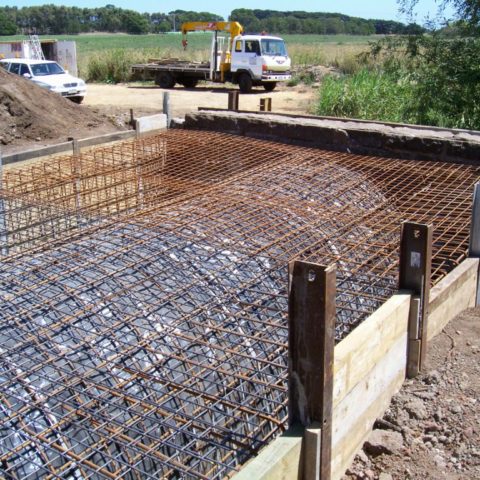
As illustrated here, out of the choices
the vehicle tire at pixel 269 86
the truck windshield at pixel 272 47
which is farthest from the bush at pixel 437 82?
the vehicle tire at pixel 269 86

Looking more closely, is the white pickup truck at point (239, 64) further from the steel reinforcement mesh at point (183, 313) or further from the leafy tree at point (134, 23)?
the leafy tree at point (134, 23)

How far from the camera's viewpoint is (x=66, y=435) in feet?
10.0

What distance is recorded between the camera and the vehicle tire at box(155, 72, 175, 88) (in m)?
33.5

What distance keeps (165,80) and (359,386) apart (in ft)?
104

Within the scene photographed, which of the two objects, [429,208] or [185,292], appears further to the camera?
[429,208]

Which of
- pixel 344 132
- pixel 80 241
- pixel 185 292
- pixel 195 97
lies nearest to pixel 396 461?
pixel 185 292

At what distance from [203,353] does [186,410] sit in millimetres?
390

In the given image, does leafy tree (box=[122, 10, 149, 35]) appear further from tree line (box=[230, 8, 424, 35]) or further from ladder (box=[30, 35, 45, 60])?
ladder (box=[30, 35, 45, 60])

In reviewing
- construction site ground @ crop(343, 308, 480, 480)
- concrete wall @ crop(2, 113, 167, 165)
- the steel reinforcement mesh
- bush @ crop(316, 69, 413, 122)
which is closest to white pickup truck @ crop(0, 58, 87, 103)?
bush @ crop(316, 69, 413, 122)

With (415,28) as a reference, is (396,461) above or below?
below

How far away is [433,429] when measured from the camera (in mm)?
3822

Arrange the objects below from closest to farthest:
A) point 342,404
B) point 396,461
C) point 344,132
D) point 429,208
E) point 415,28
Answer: point 342,404 < point 396,461 < point 429,208 < point 344,132 < point 415,28

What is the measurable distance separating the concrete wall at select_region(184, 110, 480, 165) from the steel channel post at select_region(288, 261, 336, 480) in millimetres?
5086

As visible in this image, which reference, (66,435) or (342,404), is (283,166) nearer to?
(342,404)
